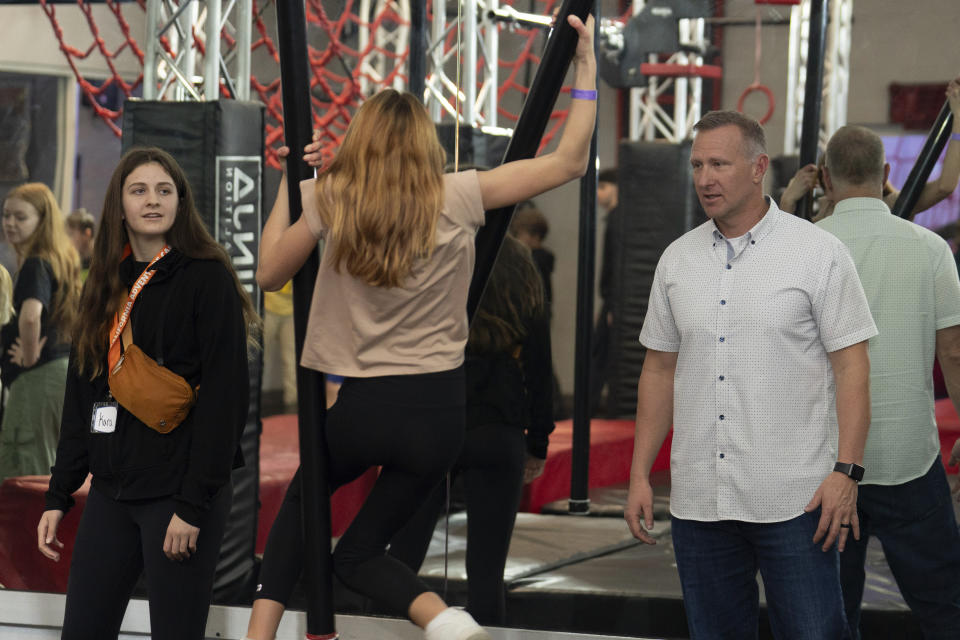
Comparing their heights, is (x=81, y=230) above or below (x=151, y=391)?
above

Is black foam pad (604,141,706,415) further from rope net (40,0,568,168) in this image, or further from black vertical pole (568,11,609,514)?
rope net (40,0,568,168)

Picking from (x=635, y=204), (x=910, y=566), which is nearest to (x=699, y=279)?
(x=910, y=566)

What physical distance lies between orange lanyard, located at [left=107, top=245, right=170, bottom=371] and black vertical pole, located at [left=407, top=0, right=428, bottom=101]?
116 centimetres

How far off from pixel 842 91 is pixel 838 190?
0.56 metres

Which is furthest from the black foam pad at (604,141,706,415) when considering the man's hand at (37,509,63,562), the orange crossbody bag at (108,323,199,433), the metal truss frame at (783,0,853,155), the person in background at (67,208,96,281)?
the person in background at (67,208,96,281)

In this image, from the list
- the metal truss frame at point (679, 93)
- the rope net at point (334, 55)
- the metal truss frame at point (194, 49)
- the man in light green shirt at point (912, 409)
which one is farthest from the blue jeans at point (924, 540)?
the metal truss frame at point (194, 49)

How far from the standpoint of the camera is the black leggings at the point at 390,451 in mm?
2193

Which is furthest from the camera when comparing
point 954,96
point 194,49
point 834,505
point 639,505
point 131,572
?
point 194,49

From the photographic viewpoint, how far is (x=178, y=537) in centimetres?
226

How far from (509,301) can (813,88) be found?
3.24ft

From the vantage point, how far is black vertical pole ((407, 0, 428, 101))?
333 cm

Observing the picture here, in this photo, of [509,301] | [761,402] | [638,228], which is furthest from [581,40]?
[509,301]

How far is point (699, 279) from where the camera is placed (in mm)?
2174

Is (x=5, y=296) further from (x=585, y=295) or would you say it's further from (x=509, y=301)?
(x=585, y=295)
